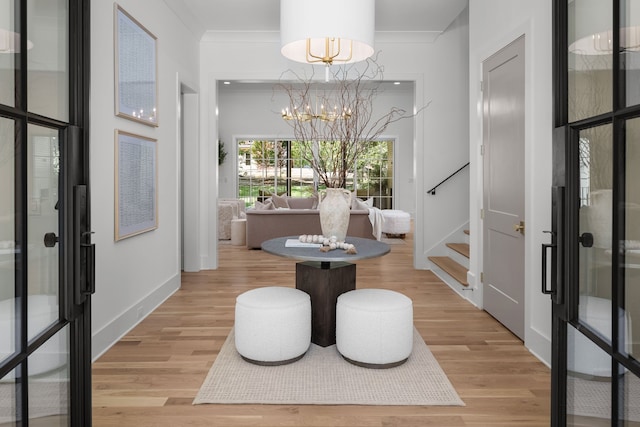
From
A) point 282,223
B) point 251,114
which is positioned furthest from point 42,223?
point 251,114

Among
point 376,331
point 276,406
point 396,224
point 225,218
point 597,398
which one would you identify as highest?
point 225,218

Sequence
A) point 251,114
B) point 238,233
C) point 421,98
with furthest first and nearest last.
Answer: point 251,114, point 238,233, point 421,98

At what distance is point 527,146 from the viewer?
3268 mm

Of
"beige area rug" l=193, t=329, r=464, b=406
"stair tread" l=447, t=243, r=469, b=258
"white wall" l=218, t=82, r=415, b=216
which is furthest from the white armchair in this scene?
"beige area rug" l=193, t=329, r=464, b=406

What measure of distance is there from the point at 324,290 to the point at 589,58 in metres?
2.09

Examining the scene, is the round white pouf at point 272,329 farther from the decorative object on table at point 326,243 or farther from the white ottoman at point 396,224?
the white ottoman at point 396,224

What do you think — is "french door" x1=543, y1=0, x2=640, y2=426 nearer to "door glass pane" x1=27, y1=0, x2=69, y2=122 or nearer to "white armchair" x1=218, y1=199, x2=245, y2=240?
"door glass pane" x1=27, y1=0, x2=69, y2=122

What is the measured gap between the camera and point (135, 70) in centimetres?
376

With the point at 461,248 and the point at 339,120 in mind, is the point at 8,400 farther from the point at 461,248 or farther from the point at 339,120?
the point at 461,248

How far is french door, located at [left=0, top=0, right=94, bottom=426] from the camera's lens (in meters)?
1.30

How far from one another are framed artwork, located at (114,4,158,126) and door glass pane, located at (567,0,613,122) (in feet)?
9.46

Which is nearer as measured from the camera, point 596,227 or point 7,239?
point 7,239

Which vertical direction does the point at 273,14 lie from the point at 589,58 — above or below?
above

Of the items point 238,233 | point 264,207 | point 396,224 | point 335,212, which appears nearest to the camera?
point 335,212
